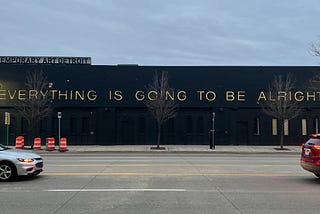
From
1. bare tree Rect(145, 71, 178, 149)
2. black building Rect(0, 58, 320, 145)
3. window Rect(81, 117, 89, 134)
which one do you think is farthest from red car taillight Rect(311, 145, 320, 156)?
window Rect(81, 117, 89, 134)

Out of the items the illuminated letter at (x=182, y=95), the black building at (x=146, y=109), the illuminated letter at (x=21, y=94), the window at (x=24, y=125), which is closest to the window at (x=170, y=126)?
the black building at (x=146, y=109)

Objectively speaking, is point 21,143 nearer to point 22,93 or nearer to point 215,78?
point 22,93

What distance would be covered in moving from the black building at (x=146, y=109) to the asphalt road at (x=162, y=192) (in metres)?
21.5

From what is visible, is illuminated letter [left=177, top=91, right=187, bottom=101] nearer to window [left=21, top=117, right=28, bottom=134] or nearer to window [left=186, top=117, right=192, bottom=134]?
window [left=186, top=117, right=192, bottom=134]

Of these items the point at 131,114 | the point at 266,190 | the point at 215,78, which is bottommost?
the point at 266,190

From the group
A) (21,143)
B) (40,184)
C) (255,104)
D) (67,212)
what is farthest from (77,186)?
(255,104)

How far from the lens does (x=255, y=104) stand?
36.2 m

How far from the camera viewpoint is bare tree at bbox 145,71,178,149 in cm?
3266

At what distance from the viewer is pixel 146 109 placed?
3631cm

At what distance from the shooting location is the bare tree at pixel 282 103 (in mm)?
32594

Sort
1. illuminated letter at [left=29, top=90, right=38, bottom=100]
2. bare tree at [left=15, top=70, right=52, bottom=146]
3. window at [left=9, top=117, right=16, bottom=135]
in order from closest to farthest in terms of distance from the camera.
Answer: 1. bare tree at [left=15, top=70, right=52, bottom=146]
2. illuminated letter at [left=29, top=90, right=38, bottom=100]
3. window at [left=9, top=117, right=16, bottom=135]

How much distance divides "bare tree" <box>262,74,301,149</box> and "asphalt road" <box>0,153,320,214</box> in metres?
18.9

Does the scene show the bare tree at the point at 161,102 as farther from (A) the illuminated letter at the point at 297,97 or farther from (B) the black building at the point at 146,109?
(A) the illuminated letter at the point at 297,97

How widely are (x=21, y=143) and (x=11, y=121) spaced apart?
646 centimetres
